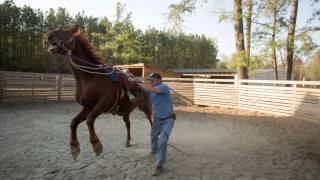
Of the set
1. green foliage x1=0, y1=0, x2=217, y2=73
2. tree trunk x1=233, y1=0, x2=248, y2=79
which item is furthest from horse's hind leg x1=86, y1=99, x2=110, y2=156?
green foliage x1=0, y1=0, x2=217, y2=73

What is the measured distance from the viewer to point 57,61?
44.3m

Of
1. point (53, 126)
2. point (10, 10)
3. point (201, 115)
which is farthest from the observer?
point (10, 10)

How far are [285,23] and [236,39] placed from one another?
2.76 metres

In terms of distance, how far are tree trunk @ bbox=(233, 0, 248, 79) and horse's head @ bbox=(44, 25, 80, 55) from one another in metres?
14.2

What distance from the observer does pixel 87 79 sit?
5340mm

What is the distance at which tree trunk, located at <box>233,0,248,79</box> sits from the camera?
18.2m

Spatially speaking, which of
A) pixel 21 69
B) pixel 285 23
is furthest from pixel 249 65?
pixel 21 69

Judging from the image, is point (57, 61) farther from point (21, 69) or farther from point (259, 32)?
point (259, 32)

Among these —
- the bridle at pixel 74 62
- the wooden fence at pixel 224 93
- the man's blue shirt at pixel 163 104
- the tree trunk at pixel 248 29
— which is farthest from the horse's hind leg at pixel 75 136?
Answer: the tree trunk at pixel 248 29

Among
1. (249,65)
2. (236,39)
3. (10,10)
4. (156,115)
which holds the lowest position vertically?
(156,115)

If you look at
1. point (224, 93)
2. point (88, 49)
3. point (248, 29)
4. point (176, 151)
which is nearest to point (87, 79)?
point (88, 49)

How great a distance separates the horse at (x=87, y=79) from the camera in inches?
203

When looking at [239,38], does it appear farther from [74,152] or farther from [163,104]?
[74,152]

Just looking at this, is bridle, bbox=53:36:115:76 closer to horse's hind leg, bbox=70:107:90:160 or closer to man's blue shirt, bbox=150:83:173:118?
horse's hind leg, bbox=70:107:90:160
